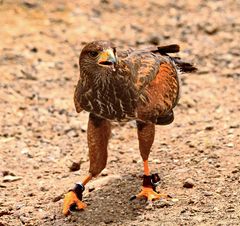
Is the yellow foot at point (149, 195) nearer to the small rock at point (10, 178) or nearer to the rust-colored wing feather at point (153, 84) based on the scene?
the rust-colored wing feather at point (153, 84)

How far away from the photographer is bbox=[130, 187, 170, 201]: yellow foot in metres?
7.58

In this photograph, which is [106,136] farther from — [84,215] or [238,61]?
[238,61]

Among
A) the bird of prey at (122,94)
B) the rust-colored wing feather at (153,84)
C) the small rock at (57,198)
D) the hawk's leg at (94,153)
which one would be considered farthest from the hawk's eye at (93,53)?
the small rock at (57,198)

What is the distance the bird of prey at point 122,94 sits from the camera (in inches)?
272

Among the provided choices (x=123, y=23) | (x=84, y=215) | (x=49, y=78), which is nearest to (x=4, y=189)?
(x=84, y=215)

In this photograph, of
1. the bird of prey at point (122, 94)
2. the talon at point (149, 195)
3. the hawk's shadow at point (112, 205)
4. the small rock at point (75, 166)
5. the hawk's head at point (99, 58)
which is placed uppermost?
the hawk's head at point (99, 58)

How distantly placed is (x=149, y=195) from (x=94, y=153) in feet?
2.32

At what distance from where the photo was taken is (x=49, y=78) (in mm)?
11945

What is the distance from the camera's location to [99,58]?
6766 millimetres

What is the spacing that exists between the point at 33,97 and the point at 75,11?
3.99m

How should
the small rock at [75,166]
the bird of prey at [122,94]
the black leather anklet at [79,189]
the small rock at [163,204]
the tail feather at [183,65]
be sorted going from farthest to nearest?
1. the small rock at [75,166]
2. the tail feather at [183,65]
3. the black leather anklet at [79,189]
4. the small rock at [163,204]
5. the bird of prey at [122,94]

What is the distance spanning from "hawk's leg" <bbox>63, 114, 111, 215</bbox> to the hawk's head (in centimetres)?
77

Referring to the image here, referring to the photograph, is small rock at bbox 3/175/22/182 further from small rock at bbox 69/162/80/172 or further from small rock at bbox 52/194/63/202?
small rock at bbox 52/194/63/202

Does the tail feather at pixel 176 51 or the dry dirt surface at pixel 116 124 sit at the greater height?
the tail feather at pixel 176 51
